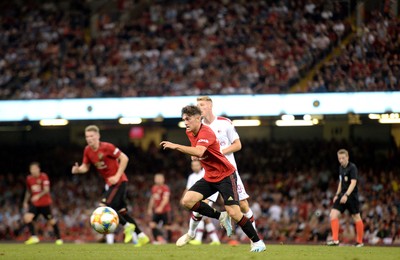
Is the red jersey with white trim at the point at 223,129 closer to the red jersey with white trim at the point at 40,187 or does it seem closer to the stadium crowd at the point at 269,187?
the red jersey with white trim at the point at 40,187

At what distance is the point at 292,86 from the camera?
23.0 metres

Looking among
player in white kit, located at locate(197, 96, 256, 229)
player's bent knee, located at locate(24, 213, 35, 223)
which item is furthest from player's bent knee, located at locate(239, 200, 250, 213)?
player's bent knee, located at locate(24, 213, 35, 223)

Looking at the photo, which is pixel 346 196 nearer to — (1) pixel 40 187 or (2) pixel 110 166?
(2) pixel 110 166

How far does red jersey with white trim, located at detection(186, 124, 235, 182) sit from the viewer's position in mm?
11352

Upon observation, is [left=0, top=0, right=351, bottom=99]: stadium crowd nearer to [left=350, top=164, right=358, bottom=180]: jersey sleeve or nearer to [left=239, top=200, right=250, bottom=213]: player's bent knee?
[left=350, top=164, right=358, bottom=180]: jersey sleeve

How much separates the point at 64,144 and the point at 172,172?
13.4 feet

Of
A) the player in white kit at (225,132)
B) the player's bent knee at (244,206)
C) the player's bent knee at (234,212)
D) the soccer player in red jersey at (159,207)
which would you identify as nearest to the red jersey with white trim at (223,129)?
the player in white kit at (225,132)

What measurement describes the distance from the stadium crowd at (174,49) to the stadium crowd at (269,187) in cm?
299

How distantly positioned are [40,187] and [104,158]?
486 cm

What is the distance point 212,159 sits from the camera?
11.7 metres

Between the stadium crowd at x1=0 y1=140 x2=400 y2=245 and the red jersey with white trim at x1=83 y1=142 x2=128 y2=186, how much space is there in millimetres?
7473

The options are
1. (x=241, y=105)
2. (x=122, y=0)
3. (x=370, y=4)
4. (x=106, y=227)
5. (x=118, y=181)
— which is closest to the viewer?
(x=106, y=227)

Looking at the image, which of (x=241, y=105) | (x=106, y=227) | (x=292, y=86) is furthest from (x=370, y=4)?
(x=106, y=227)

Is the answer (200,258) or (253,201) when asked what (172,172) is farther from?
(200,258)
